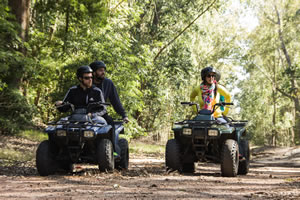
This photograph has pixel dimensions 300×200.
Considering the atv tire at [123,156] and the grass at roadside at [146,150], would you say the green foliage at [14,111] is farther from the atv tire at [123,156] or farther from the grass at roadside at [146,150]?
the atv tire at [123,156]

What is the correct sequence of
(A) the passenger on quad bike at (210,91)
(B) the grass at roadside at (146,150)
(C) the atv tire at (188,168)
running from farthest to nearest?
(B) the grass at roadside at (146,150) < (C) the atv tire at (188,168) < (A) the passenger on quad bike at (210,91)

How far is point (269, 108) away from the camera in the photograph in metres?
61.8

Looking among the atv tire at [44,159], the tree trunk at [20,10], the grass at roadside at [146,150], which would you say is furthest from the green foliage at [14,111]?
the atv tire at [44,159]

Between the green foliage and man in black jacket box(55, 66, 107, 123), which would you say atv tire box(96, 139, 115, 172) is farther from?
the green foliage

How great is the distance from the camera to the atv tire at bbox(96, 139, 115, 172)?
7691mm

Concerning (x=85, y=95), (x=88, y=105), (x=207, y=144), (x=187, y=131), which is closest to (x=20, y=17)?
(x=85, y=95)

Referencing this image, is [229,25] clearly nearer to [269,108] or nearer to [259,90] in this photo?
[259,90]

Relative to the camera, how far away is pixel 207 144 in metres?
8.54

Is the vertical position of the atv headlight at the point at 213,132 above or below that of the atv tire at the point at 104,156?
above

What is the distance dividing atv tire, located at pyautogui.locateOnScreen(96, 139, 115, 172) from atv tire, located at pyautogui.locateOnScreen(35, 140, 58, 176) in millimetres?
854

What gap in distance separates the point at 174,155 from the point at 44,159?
8.31ft

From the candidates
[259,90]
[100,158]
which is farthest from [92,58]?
[259,90]

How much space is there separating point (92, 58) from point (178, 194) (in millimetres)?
10340

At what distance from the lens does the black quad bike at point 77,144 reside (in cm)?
761
